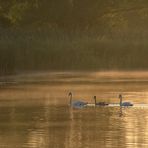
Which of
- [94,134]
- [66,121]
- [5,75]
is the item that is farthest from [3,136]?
[5,75]

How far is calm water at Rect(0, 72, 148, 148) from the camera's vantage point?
18.8 meters

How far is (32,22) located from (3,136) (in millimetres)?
47192

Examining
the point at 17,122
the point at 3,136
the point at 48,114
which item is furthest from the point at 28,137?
the point at 48,114

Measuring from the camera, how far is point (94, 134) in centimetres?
1984

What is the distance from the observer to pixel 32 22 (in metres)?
66.5

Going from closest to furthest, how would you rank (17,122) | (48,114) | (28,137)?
(28,137) < (17,122) < (48,114)

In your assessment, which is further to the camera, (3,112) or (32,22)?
(32,22)

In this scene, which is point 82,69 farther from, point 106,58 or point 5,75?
point 5,75

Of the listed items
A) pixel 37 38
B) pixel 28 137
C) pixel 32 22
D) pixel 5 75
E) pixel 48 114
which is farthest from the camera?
pixel 32 22

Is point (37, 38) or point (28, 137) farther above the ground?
point (37, 38)

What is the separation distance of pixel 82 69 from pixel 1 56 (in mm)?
5599

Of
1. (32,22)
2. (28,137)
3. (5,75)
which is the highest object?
(32,22)

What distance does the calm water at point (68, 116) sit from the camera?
738 inches

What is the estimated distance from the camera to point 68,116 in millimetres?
23844
